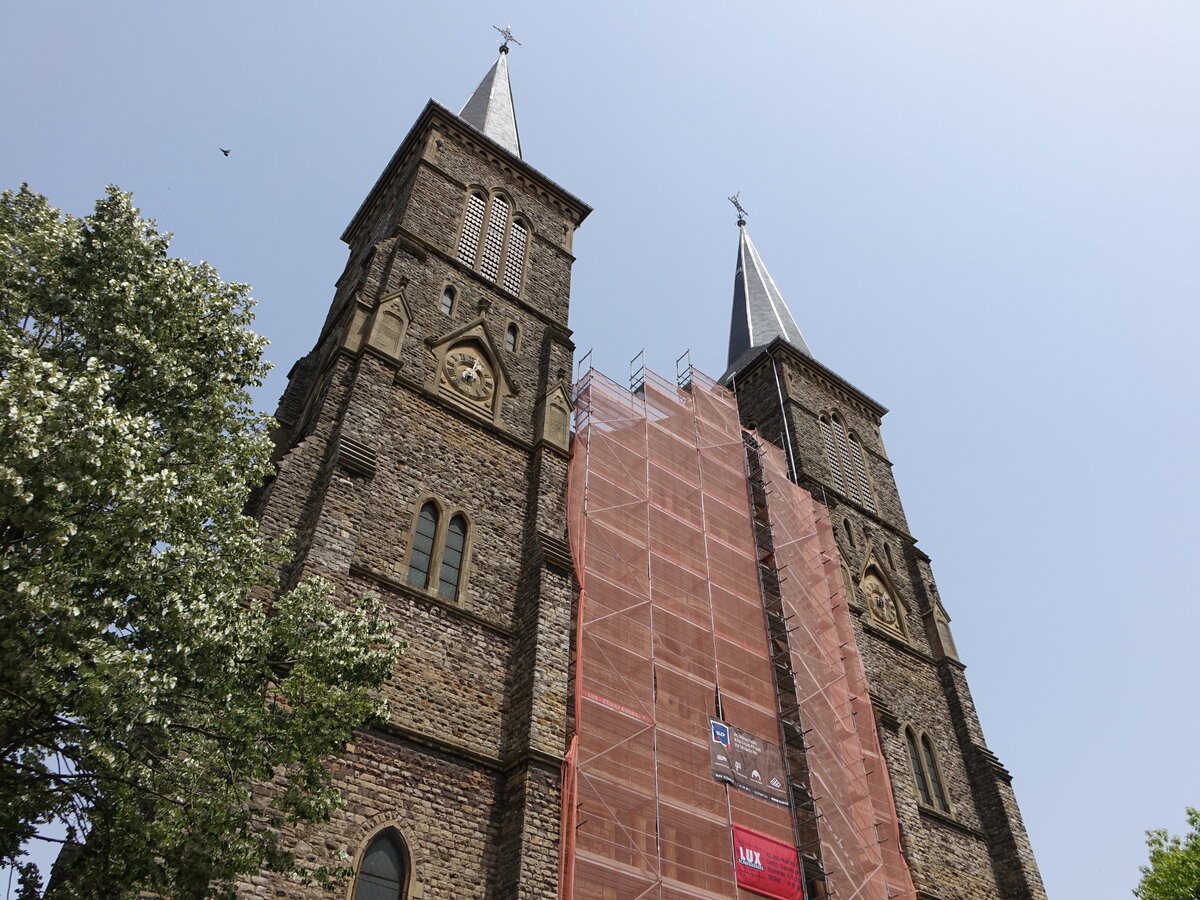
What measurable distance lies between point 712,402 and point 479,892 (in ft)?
52.2

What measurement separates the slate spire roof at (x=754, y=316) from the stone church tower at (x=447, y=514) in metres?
13.5

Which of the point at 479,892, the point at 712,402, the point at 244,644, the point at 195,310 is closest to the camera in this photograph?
the point at 244,644

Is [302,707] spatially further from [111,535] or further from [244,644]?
[111,535]

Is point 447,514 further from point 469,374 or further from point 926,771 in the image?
point 926,771

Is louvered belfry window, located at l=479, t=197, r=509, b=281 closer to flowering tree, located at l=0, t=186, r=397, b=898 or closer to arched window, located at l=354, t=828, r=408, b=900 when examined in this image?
flowering tree, located at l=0, t=186, r=397, b=898

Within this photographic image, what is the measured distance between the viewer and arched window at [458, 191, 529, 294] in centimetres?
2270

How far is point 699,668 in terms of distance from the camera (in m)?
18.3

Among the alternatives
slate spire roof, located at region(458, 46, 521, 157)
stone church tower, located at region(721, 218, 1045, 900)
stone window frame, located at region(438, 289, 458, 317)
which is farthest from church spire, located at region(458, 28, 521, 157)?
stone church tower, located at region(721, 218, 1045, 900)

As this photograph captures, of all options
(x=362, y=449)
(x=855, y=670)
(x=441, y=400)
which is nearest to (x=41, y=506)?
(x=362, y=449)

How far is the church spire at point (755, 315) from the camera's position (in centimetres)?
3594

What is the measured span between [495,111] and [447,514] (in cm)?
1884

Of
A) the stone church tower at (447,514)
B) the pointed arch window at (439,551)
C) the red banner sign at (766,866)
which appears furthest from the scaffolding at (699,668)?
the pointed arch window at (439,551)

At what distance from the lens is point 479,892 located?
12.7 meters

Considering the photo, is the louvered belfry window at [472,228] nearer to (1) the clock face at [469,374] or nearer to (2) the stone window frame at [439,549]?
(1) the clock face at [469,374]
